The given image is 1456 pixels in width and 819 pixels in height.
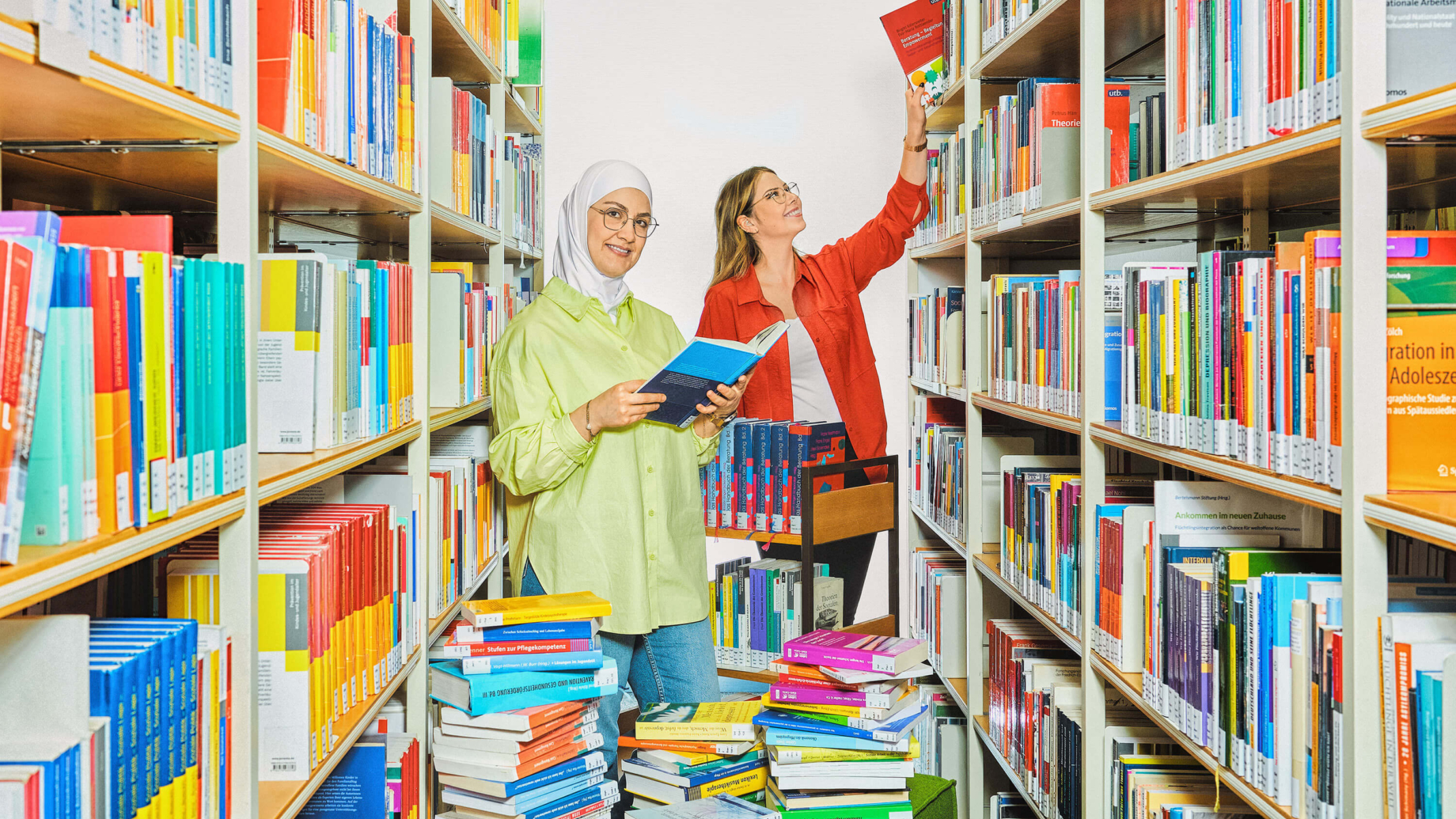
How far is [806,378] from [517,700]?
202cm

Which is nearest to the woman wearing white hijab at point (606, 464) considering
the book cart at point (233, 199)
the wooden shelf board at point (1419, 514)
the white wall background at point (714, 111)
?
the book cart at point (233, 199)

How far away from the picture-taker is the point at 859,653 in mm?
2246

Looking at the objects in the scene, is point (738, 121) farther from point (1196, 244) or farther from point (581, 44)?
point (1196, 244)

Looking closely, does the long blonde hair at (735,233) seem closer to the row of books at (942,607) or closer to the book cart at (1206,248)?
the book cart at (1206,248)

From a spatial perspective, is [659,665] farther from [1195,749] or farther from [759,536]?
[1195,749]

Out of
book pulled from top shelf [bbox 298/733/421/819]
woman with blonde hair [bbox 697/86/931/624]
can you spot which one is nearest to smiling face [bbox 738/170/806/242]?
woman with blonde hair [bbox 697/86/931/624]

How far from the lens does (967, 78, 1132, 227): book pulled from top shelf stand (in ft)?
7.07

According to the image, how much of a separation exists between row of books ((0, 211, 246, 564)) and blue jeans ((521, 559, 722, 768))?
1.42 metres

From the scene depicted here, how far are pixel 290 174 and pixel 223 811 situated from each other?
0.87m

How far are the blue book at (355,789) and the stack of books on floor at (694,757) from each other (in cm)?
62

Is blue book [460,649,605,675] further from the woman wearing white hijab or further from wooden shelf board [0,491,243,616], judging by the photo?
wooden shelf board [0,491,243,616]

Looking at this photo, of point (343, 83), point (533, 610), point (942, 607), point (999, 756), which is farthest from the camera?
point (942, 607)

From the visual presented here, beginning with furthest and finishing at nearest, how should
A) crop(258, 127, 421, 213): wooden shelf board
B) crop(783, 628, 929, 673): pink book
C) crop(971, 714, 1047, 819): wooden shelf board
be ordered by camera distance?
crop(971, 714, 1047, 819): wooden shelf board → crop(783, 628, 929, 673): pink book → crop(258, 127, 421, 213): wooden shelf board

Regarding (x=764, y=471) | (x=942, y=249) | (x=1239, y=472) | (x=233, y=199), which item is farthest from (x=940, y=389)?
(x=233, y=199)
